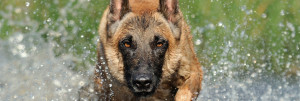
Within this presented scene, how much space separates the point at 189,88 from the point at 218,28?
3705 mm

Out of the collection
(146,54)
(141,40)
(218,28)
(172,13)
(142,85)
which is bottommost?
(218,28)

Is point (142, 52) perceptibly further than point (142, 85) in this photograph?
Yes

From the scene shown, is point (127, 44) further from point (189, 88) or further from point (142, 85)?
point (189, 88)

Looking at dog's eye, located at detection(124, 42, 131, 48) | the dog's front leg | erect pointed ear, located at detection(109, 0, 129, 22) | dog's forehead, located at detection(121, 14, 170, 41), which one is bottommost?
the dog's front leg

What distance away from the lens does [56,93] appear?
657 cm

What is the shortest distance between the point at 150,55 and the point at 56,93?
2026mm

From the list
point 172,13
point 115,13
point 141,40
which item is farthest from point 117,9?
point 172,13

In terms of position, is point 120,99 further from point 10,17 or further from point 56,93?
point 10,17

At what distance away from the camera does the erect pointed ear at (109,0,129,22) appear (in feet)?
18.5

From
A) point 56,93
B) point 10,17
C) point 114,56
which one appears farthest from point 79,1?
point 114,56

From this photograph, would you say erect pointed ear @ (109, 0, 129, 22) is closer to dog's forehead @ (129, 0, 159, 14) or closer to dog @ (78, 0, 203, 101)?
dog @ (78, 0, 203, 101)

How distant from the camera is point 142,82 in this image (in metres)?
5.10

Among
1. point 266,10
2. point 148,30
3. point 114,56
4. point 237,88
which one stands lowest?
point 237,88

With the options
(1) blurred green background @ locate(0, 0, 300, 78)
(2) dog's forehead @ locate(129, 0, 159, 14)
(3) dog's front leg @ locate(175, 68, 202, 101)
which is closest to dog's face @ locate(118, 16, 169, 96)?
(2) dog's forehead @ locate(129, 0, 159, 14)
